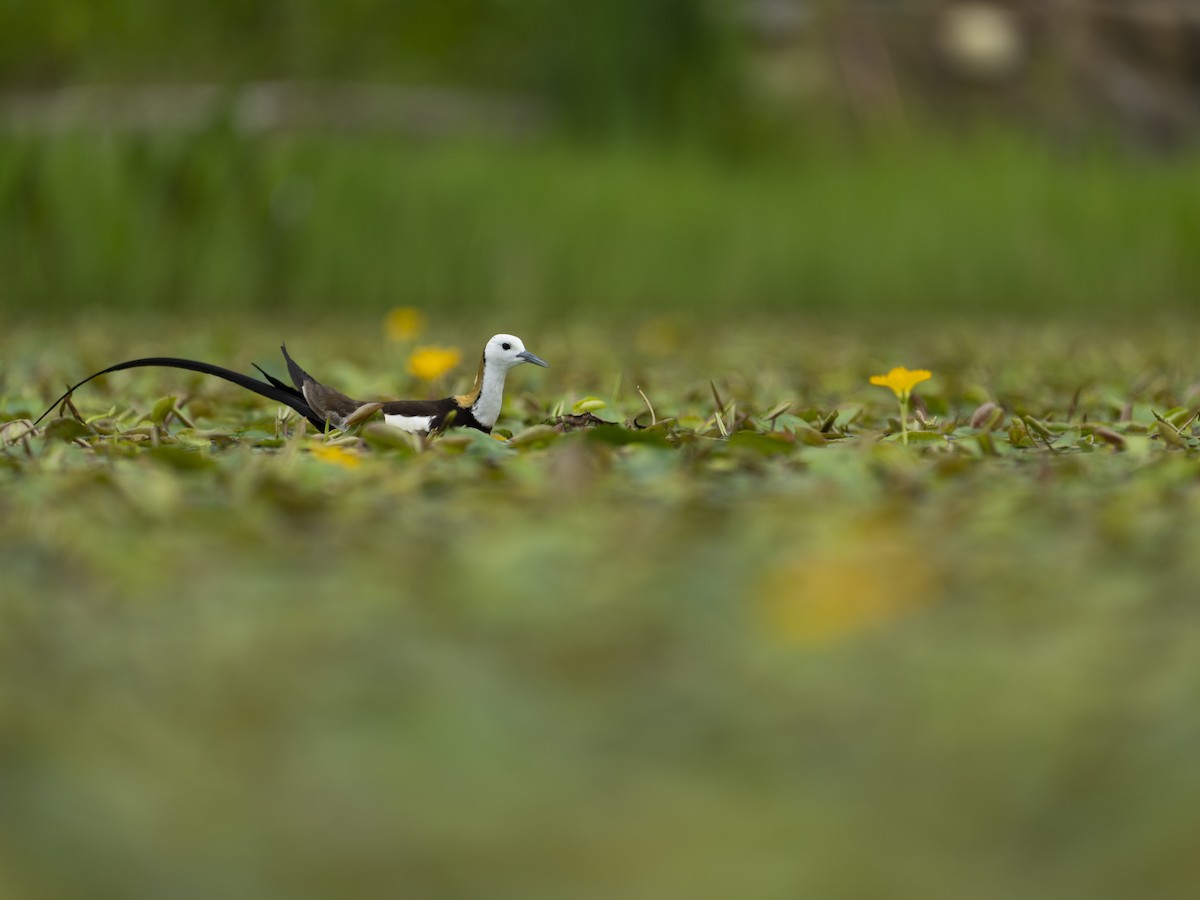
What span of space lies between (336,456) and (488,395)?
17.7 inches

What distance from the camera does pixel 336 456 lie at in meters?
1.88

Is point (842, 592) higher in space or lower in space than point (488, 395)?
lower

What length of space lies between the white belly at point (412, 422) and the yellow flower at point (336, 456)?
288 mm

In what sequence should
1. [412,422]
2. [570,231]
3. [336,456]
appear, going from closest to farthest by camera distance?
[336,456]
[412,422]
[570,231]

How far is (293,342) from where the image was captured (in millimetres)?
4418

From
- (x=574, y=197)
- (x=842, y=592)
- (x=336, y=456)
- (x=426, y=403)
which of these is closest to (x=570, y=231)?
(x=574, y=197)

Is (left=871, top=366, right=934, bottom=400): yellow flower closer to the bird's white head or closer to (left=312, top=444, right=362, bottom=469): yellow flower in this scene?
the bird's white head

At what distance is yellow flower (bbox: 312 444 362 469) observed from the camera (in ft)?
5.97

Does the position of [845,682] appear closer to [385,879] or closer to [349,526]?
[385,879]

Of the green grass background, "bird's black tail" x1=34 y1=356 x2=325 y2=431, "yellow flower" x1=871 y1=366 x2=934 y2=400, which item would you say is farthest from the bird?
the green grass background

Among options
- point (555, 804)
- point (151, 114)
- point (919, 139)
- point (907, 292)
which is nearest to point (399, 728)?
point (555, 804)

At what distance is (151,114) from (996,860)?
29.6ft

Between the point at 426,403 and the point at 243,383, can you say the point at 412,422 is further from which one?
the point at 243,383

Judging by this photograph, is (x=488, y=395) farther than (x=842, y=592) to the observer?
Yes
